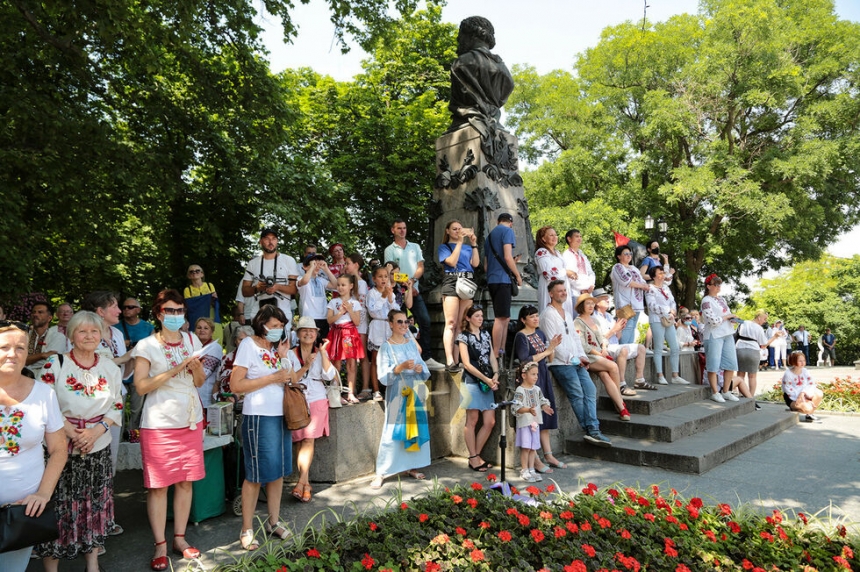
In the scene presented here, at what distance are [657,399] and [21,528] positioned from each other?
22.8ft

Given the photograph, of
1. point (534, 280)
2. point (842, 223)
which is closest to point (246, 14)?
point (534, 280)

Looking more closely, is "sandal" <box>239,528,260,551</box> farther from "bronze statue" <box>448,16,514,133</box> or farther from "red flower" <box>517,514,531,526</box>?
"bronze statue" <box>448,16,514,133</box>

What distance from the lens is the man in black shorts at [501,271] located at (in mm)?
6918

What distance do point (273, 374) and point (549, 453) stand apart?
3.29m

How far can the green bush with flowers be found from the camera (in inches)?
131

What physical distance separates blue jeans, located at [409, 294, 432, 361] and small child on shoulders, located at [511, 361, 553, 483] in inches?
78.1

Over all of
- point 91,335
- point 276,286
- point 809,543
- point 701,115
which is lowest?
point 809,543

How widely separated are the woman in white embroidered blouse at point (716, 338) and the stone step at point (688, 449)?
1.24 m

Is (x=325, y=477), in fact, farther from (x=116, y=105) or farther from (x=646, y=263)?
(x=116, y=105)

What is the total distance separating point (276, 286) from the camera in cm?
697

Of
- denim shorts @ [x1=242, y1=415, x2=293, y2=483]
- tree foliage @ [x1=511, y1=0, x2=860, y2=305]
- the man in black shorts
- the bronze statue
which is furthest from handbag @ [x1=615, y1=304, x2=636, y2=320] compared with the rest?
tree foliage @ [x1=511, y1=0, x2=860, y2=305]

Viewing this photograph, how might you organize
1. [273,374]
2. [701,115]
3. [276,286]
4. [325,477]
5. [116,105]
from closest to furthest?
[273,374], [325,477], [276,286], [116,105], [701,115]

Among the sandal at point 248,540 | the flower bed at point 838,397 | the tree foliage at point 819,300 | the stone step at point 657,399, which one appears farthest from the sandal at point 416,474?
the tree foliage at point 819,300

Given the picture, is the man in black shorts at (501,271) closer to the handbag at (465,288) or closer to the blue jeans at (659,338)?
the handbag at (465,288)
